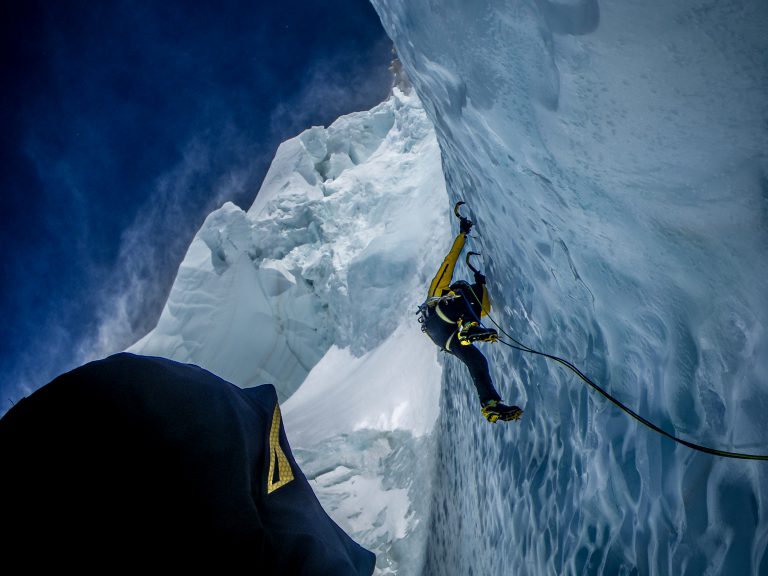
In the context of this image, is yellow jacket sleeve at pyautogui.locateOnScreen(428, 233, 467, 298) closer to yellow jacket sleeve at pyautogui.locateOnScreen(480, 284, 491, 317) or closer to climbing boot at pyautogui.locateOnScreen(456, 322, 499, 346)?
yellow jacket sleeve at pyautogui.locateOnScreen(480, 284, 491, 317)

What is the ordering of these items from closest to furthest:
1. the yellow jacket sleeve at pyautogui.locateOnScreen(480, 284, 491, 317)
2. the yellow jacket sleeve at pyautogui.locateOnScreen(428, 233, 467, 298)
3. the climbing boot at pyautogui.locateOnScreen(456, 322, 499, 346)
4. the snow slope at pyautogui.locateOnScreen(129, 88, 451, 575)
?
the climbing boot at pyautogui.locateOnScreen(456, 322, 499, 346) < the yellow jacket sleeve at pyautogui.locateOnScreen(480, 284, 491, 317) < the yellow jacket sleeve at pyautogui.locateOnScreen(428, 233, 467, 298) < the snow slope at pyautogui.locateOnScreen(129, 88, 451, 575)

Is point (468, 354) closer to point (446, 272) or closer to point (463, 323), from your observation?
point (463, 323)

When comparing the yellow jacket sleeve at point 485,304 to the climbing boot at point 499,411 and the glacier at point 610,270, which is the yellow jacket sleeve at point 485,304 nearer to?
the glacier at point 610,270

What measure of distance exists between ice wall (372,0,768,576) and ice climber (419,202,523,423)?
553mm

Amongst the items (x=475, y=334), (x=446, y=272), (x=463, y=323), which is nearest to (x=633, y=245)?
(x=475, y=334)

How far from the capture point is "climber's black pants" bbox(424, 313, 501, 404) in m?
3.58

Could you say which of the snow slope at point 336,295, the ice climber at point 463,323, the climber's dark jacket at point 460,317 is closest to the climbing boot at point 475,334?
the ice climber at point 463,323

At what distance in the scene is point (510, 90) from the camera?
207 cm

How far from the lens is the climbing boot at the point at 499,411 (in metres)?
3.24

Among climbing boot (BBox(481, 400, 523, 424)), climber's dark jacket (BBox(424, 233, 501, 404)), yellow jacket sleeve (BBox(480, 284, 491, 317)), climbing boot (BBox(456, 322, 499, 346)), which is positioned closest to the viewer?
climbing boot (BBox(481, 400, 523, 424))

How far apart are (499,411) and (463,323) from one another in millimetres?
857

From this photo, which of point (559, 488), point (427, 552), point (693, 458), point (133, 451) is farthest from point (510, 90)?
point (427, 552)

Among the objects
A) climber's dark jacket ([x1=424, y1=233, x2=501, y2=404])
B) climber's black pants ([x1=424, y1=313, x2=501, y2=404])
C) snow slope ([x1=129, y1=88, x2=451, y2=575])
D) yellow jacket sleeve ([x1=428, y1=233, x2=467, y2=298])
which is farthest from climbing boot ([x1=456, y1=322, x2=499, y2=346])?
snow slope ([x1=129, y1=88, x2=451, y2=575])

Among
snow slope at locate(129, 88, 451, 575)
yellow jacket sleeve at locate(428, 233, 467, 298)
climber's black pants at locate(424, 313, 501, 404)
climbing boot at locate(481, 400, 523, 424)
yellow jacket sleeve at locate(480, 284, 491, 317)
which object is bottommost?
climbing boot at locate(481, 400, 523, 424)
